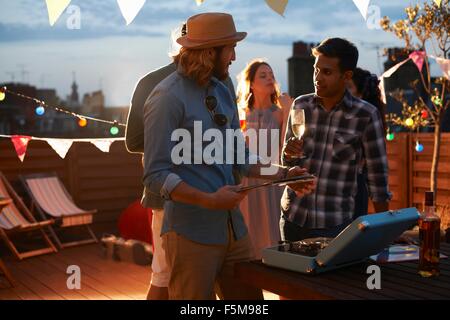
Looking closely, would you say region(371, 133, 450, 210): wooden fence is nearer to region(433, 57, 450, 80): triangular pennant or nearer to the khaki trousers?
region(433, 57, 450, 80): triangular pennant

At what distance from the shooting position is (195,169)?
2031 mm

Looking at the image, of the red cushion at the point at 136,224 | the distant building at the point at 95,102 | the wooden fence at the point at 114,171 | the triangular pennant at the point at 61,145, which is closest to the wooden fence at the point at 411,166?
the wooden fence at the point at 114,171

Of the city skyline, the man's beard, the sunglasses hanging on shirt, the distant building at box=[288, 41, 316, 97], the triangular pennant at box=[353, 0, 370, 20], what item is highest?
the distant building at box=[288, 41, 316, 97]

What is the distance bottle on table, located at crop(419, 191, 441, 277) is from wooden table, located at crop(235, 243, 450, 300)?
30 millimetres

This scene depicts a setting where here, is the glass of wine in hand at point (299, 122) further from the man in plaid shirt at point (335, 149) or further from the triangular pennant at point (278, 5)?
the triangular pennant at point (278, 5)

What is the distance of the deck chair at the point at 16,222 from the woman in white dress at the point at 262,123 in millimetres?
2633

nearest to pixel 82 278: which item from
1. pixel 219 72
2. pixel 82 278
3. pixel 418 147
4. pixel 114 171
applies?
pixel 82 278

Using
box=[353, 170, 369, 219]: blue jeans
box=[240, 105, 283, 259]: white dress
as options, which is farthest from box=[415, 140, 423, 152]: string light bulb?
box=[353, 170, 369, 219]: blue jeans

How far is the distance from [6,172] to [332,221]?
17.5ft

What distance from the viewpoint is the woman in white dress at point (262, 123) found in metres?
4.68

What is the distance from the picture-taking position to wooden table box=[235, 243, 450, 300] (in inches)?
65.2

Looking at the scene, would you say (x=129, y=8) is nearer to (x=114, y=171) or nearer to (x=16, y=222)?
(x=16, y=222)

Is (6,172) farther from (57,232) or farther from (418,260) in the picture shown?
(418,260)

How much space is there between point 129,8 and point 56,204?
4555 millimetres
